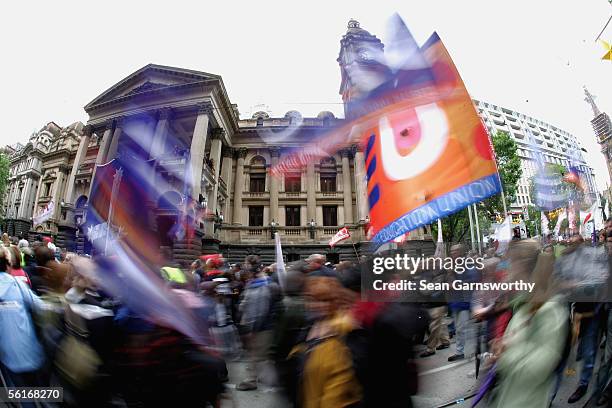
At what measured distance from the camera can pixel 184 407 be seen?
2184mm

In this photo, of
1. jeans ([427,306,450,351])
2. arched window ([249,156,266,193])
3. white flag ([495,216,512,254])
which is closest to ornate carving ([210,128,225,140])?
arched window ([249,156,266,193])

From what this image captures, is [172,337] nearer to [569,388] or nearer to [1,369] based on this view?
[1,369]

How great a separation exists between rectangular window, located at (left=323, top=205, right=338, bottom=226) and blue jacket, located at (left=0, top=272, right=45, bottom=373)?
1063 inches

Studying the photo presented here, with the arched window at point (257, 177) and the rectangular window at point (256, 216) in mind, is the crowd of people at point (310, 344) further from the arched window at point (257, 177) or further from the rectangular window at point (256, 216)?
the arched window at point (257, 177)

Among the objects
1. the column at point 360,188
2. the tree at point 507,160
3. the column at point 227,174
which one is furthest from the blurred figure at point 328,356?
the column at point 227,174

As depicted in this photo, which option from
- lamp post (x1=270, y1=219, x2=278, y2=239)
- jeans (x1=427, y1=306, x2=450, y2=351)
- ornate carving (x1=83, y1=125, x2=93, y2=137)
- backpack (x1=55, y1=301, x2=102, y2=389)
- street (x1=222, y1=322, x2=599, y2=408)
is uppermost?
ornate carving (x1=83, y1=125, x2=93, y2=137)

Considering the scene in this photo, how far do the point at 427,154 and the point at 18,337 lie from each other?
4048 mm

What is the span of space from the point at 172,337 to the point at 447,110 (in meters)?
3.06

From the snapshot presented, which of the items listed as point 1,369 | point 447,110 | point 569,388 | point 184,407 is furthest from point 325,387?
point 569,388

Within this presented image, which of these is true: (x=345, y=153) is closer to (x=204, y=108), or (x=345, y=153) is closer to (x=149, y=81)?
(x=204, y=108)

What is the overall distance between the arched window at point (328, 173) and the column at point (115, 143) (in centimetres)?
1790

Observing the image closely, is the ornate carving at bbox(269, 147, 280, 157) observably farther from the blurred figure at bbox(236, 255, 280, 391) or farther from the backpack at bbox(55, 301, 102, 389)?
the backpack at bbox(55, 301, 102, 389)

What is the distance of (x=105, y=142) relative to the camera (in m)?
25.1

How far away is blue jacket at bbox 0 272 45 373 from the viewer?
2.69 m
